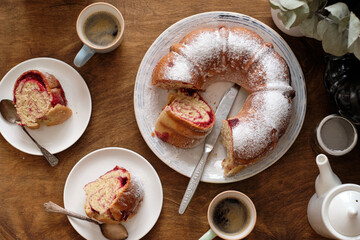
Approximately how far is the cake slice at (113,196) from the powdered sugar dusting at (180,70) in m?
0.49

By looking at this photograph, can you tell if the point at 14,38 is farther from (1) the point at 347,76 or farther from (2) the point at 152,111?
(1) the point at 347,76

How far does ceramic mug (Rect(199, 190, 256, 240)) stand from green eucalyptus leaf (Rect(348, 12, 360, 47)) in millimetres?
817

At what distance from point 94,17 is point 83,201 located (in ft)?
2.92

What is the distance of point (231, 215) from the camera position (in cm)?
186

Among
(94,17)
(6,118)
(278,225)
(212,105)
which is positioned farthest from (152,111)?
(278,225)

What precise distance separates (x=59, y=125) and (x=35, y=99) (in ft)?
0.56

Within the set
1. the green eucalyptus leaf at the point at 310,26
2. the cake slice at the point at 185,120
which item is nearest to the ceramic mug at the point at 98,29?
the cake slice at the point at 185,120

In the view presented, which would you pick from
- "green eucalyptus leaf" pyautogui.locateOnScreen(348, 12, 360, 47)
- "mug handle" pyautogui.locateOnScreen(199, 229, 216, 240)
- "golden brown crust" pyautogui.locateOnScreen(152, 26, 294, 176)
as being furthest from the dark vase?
"mug handle" pyautogui.locateOnScreen(199, 229, 216, 240)

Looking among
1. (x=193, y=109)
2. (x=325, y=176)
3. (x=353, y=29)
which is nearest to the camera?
(x=353, y=29)

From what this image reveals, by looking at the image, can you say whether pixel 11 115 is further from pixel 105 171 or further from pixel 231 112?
pixel 231 112

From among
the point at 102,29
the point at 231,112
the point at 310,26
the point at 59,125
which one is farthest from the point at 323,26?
the point at 59,125

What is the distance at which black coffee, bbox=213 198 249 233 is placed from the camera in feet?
6.07

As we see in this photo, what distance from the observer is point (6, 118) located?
1927mm

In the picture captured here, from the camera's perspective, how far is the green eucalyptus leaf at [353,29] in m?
1.41
